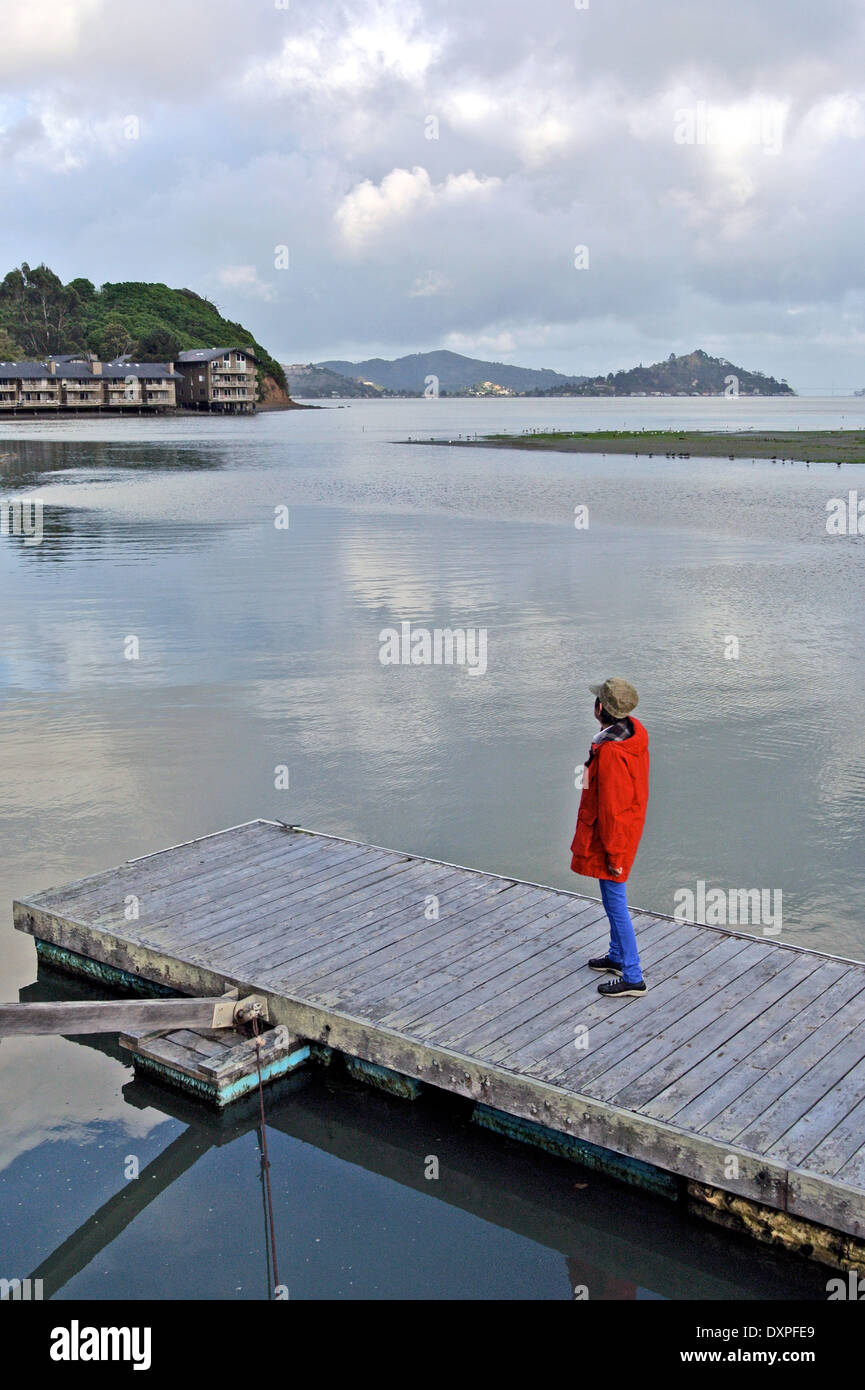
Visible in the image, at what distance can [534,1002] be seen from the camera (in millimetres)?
8180

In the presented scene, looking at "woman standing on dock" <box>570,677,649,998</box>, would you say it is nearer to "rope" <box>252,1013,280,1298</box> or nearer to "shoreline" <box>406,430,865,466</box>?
"rope" <box>252,1013,280,1298</box>

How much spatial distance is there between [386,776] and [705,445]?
84734 mm

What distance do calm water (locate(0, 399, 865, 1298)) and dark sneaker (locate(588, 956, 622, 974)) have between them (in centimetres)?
134

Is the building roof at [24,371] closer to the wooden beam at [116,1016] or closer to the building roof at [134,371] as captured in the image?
the building roof at [134,371]

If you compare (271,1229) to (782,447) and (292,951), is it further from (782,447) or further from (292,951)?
(782,447)

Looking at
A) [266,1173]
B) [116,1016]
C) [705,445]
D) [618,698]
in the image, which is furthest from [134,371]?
[266,1173]

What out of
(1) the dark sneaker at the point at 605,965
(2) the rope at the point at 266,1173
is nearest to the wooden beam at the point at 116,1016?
(2) the rope at the point at 266,1173

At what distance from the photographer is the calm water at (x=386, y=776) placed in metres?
6.95

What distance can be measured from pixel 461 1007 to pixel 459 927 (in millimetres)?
1255

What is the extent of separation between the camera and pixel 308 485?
61375 millimetres

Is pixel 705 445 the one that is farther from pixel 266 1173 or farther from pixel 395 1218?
pixel 395 1218

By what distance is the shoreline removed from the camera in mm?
81250
